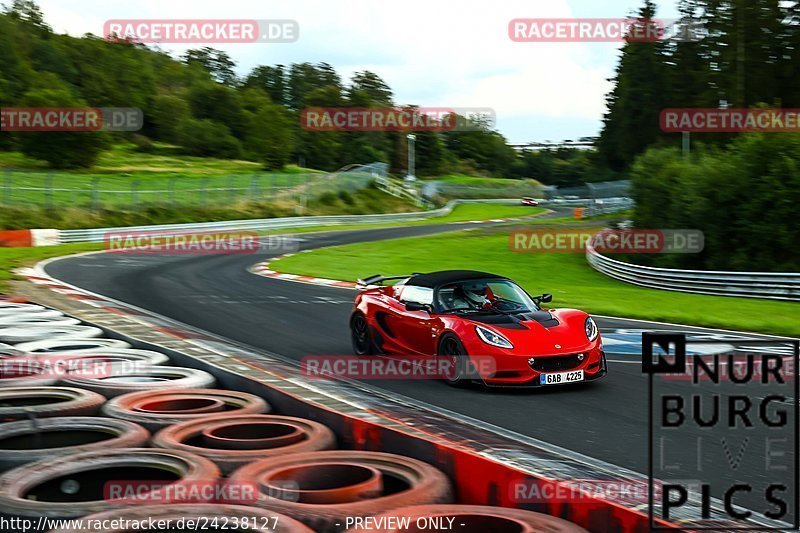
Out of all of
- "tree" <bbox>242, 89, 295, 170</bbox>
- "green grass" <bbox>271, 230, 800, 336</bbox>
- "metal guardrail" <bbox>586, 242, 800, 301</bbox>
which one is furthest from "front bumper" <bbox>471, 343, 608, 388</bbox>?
"tree" <bbox>242, 89, 295, 170</bbox>

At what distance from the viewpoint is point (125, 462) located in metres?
4.74

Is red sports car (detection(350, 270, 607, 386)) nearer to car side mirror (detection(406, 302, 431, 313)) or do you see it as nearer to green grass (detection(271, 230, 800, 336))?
car side mirror (detection(406, 302, 431, 313))

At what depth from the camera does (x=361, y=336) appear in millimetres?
10656

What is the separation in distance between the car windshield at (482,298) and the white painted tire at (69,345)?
11.5 ft

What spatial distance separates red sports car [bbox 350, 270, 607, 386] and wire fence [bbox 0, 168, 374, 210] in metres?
30.5

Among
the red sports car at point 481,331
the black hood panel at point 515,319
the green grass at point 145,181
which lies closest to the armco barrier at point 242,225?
the green grass at point 145,181

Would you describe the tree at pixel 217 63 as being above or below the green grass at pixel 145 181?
above

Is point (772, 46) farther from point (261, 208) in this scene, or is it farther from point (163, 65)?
point (163, 65)

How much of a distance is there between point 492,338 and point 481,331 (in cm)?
14

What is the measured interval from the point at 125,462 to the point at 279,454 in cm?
85

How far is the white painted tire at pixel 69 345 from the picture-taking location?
878 centimetres

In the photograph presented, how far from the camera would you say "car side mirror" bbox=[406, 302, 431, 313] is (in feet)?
30.8

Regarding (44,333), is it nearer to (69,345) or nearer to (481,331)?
(69,345)

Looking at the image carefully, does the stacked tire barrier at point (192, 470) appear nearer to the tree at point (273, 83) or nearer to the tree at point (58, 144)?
the tree at point (58, 144)
